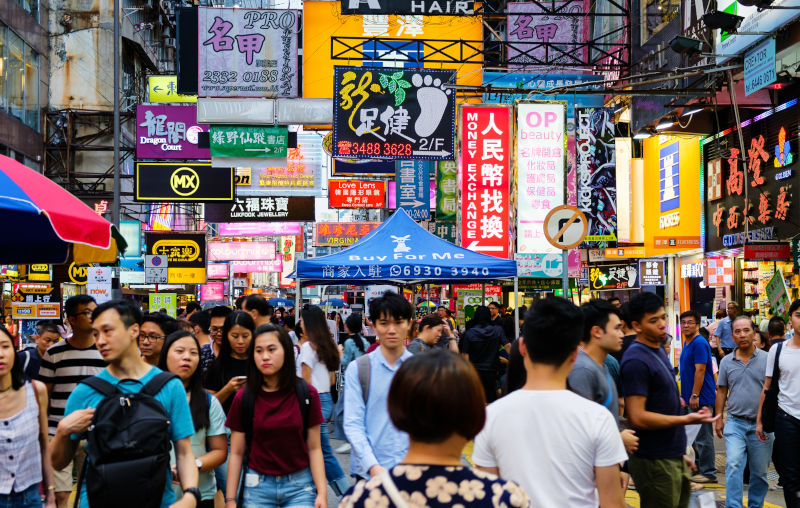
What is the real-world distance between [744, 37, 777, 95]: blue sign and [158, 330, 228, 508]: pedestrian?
481 inches

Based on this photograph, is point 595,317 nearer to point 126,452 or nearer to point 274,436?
point 274,436

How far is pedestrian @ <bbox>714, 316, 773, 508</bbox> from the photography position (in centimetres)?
812

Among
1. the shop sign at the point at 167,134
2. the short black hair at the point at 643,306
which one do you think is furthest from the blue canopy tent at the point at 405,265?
the shop sign at the point at 167,134

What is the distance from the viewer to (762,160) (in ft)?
60.8

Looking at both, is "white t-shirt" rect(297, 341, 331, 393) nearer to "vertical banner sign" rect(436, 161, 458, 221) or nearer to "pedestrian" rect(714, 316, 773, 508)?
"pedestrian" rect(714, 316, 773, 508)

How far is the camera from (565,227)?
1102cm

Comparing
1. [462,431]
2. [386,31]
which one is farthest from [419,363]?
[386,31]

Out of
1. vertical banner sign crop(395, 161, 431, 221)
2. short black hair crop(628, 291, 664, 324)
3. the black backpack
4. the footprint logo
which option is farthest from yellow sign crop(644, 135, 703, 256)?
the black backpack

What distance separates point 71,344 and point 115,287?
12.9 m

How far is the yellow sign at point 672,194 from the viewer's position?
22469 millimetres

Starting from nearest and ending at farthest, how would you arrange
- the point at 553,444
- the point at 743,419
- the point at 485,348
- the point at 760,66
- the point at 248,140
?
the point at 553,444 < the point at 743,419 < the point at 485,348 < the point at 760,66 < the point at 248,140

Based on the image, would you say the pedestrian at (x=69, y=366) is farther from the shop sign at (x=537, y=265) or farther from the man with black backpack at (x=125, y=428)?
the shop sign at (x=537, y=265)

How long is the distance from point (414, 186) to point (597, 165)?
16.6 ft

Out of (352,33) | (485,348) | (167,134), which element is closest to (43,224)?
(485,348)
